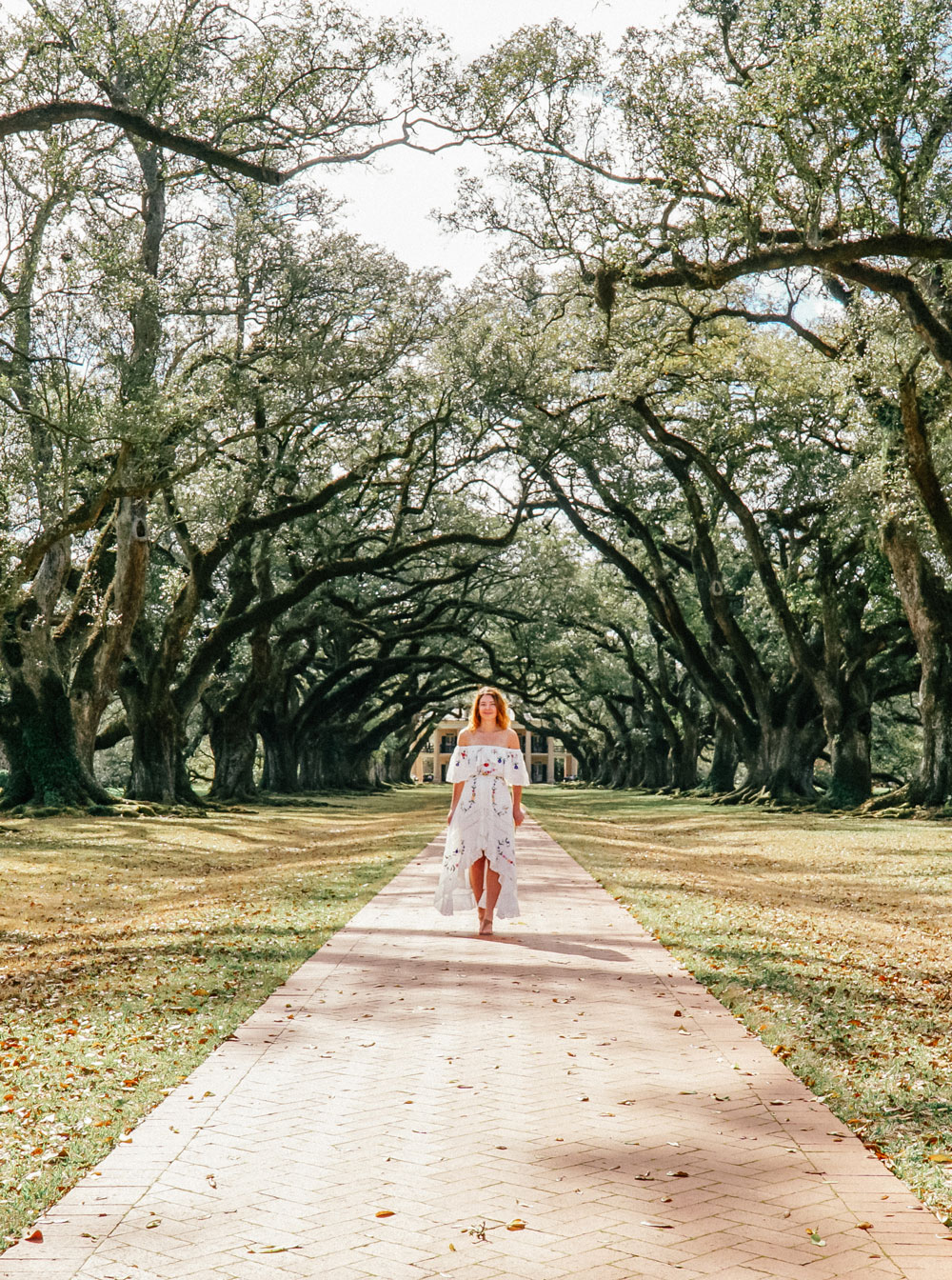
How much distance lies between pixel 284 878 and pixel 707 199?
8750mm

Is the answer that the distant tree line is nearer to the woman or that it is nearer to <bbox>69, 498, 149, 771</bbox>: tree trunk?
<bbox>69, 498, 149, 771</bbox>: tree trunk

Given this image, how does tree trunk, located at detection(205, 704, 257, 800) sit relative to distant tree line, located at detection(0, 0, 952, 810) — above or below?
below

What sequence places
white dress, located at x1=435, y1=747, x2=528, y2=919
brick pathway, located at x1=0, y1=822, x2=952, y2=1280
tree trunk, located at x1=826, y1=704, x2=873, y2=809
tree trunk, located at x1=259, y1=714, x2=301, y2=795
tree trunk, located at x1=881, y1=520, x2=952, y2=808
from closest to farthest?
brick pathway, located at x1=0, y1=822, x2=952, y2=1280
white dress, located at x1=435, y1=747, x2=528, y2=919
tree trunk, located at x1=881, y1=520, x2=952, y2=808
tree trunk, located at x1=826, y1=704, x2=873, y2=809
tree trunk, located at x1=259, y1=714, x2=301, y2=795

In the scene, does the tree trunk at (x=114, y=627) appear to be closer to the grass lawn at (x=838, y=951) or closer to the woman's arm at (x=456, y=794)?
the grass lawn at (x=838, y=951)

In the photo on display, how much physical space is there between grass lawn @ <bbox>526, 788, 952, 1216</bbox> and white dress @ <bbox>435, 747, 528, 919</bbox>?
1.23 meters

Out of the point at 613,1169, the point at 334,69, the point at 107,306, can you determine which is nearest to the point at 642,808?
the point at 107,306

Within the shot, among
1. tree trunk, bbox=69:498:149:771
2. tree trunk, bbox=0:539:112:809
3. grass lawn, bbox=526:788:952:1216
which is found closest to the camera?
grass lawn, bbox=526:788:952:1216

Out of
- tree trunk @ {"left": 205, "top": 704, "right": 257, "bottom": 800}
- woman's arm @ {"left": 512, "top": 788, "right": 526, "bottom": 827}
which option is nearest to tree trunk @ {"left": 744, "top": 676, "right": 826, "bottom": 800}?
tree trunk @ {"left": 205, "top": 704, "right": 257, "bottom": 800}

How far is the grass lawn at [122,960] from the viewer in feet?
14.1

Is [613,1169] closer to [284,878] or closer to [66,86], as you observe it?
[284,878]

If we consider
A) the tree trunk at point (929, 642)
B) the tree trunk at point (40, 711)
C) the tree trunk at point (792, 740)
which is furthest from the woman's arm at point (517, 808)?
the tree trunk at point (792, 740)

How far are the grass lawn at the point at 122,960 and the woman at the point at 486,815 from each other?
1.12m

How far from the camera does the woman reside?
837 cm

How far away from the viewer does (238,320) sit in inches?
819
